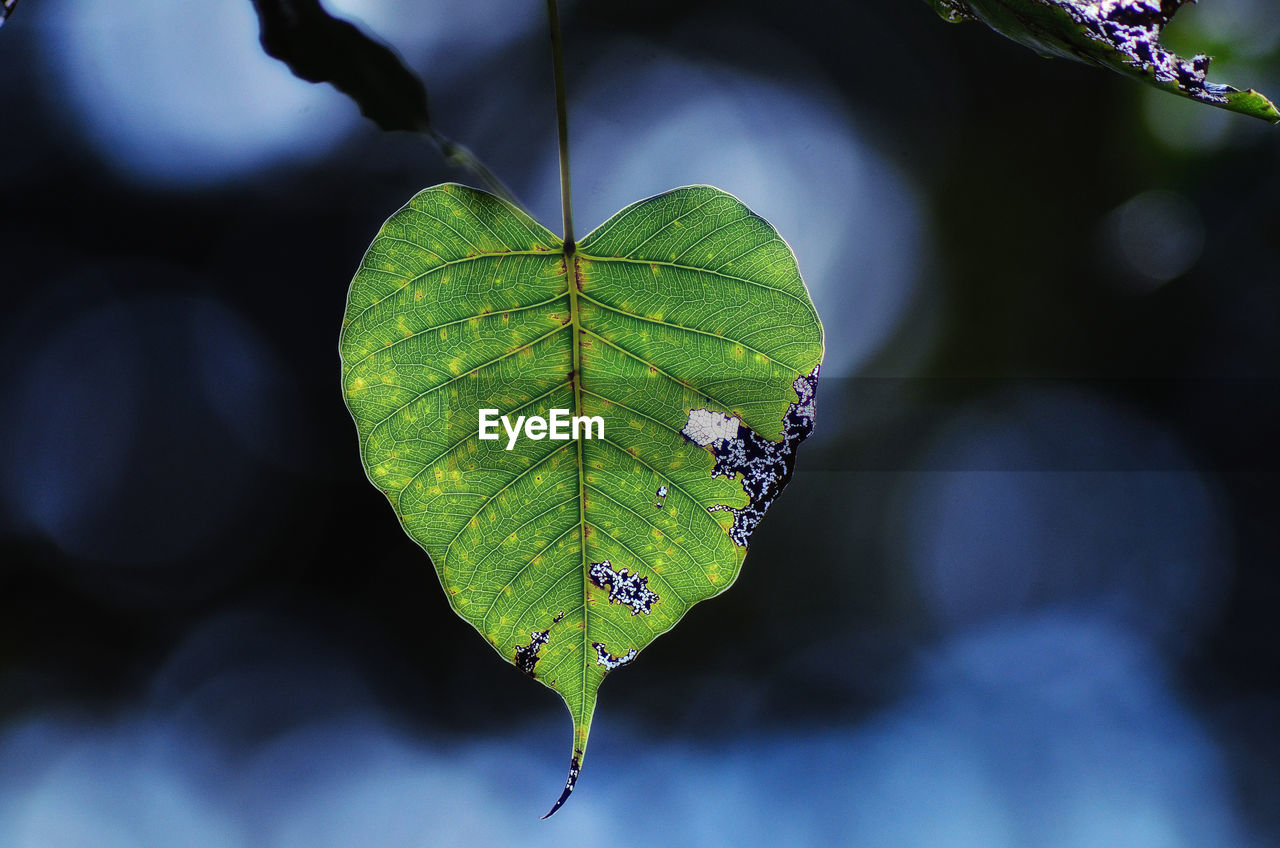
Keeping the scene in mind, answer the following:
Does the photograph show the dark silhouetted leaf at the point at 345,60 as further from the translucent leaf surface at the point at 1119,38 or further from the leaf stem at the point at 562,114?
the translucent leaf surface at the point at 1119,38

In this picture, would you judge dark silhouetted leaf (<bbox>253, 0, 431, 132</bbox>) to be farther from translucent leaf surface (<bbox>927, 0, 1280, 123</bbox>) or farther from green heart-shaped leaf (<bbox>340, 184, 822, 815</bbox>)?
translucent leaf surface (<bbox>927, 0, 1280, 123</bbox>)

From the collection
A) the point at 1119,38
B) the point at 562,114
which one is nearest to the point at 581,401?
the point at 562,114

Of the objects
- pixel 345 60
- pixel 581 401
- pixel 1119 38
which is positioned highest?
pixel 1119 38

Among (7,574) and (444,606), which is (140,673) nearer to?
(7,574)

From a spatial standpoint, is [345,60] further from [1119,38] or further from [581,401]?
[1119,38]

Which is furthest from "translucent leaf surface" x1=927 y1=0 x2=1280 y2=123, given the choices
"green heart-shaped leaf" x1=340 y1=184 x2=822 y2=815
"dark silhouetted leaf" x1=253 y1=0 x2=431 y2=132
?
"dark silhouetted leaf" x1=253 y1=0 x2=431 y2=132

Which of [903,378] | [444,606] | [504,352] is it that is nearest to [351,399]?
[504,352]
